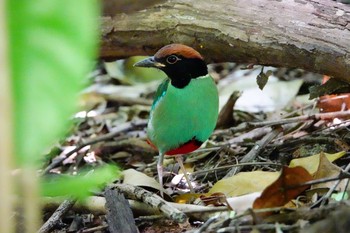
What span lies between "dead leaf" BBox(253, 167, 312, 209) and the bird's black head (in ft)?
3.66

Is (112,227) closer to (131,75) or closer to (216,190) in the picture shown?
(216,190)

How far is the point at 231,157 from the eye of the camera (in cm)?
376

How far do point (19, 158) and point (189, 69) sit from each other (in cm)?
239

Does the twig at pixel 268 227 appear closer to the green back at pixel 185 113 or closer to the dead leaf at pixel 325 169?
the dead leaf at pixel 325 169

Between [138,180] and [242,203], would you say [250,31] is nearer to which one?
[138,180]

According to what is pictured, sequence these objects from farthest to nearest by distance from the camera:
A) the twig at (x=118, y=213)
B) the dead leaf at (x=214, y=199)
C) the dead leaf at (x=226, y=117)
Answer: the dead leaf at (x=226, y=117), the dead leaf at (x=214, y=199), the twig at (x=118, y=213)

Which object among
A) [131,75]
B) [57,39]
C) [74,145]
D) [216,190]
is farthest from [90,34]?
[131,75]

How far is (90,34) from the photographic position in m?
0.88

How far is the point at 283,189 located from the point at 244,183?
54cm

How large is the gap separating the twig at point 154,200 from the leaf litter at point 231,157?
28 millimetres

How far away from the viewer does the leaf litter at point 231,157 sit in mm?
2221

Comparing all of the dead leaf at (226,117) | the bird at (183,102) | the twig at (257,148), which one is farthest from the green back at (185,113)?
the dead leaf at (226,117)

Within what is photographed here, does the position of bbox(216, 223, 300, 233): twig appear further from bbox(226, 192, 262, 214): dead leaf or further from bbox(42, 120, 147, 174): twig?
bbox(42, 120, 147, 174): twig

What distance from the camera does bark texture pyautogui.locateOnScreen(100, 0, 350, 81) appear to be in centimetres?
316
